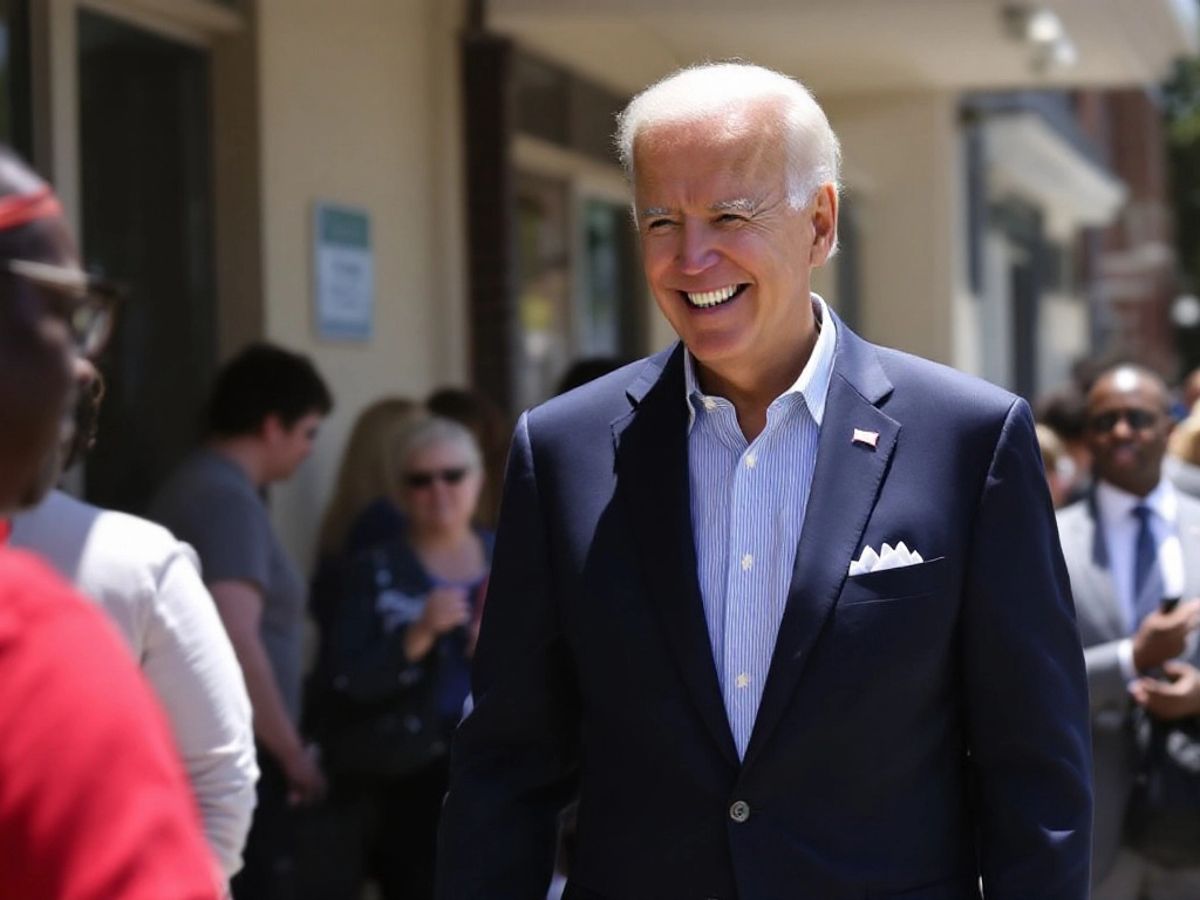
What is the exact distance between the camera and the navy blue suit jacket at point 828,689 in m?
2.59

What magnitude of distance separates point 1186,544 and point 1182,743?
0.50 meters

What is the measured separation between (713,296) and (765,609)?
44 cm

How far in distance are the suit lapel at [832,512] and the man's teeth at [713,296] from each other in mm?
205

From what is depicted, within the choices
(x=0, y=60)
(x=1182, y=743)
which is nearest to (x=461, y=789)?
(x=1182, y=743)

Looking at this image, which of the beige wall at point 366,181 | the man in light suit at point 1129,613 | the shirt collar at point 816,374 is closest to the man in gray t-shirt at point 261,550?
the beige wall at point 366,181

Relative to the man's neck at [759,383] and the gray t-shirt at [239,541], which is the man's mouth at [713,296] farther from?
the gray t-shirt at [239,541]

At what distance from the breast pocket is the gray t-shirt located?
109 inches

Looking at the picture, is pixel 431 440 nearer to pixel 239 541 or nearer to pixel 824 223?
pixel 239 541

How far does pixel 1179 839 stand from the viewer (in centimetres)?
464

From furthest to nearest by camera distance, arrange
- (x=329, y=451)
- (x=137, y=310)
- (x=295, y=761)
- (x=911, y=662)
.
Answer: (x=329, y=451)
(x=137, y=310)
(x=295, y=761)
(x=911, y=662)

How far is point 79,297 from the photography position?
4.73ft

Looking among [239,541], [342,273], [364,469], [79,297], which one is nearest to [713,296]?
[79,297]

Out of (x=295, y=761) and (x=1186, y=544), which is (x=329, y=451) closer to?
(x=295, y=761)

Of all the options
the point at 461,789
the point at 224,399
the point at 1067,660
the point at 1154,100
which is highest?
the point at 1154,100
